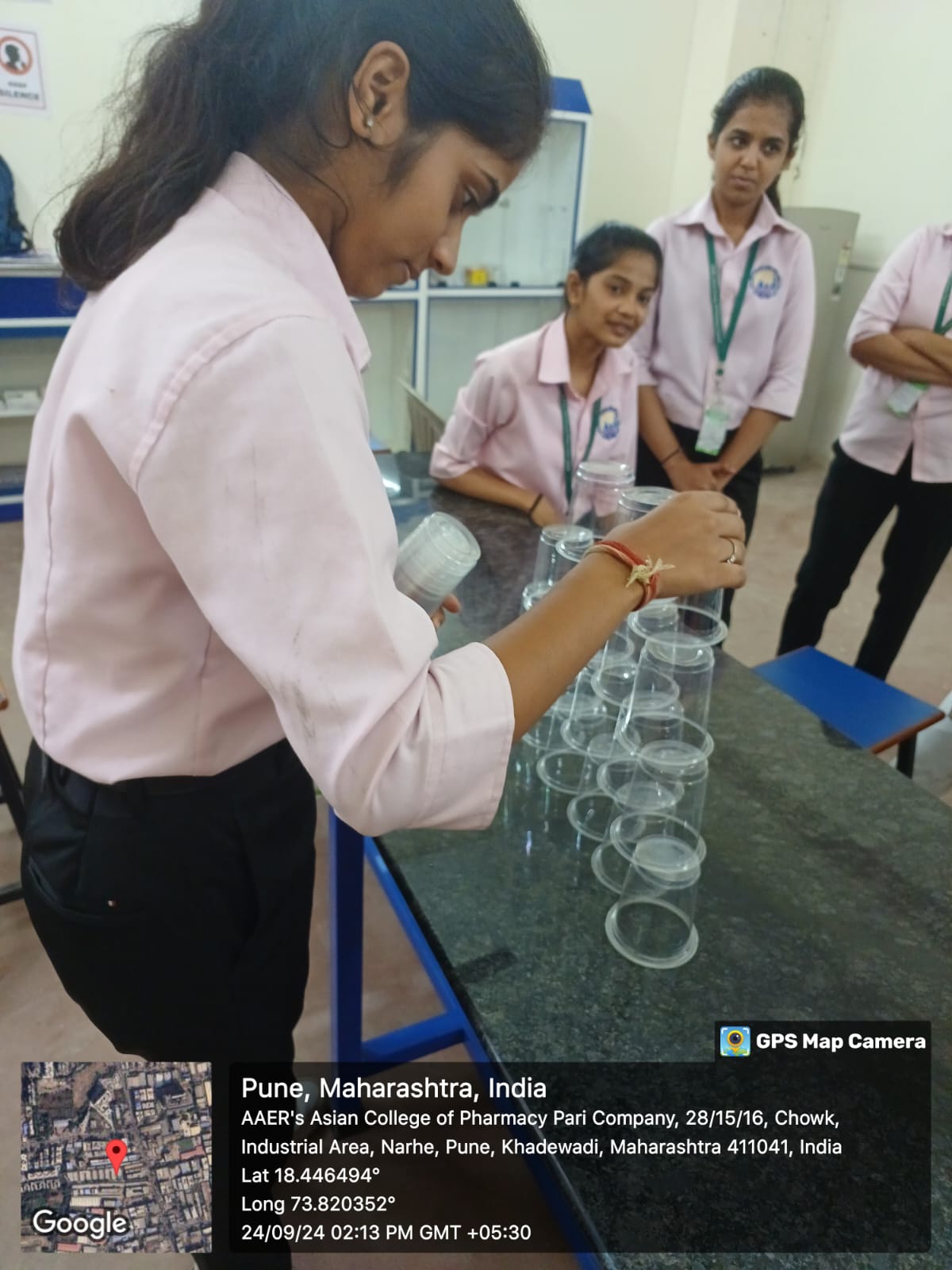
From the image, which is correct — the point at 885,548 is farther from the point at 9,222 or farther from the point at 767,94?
the point at 9,222

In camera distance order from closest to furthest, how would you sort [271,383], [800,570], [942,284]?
[271,383]
[942,284]
[800,570]

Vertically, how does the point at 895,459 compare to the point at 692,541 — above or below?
below

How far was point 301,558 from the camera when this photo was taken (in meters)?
0.45

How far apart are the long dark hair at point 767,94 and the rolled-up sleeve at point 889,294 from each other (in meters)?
0.39

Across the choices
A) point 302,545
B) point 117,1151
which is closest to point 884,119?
point 302,545

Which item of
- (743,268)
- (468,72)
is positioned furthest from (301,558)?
(743,268)

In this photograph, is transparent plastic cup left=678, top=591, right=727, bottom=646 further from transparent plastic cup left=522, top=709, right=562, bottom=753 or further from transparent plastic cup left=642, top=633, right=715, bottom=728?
transparent plastic cup left=522, top=709, right=562, bottom=753

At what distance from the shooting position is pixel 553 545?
1.24 metres

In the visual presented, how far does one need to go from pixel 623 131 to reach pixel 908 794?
14.3 ft

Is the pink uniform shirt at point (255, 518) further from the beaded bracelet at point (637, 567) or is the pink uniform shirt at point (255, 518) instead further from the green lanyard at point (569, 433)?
the green lanyard at point (569, 433)

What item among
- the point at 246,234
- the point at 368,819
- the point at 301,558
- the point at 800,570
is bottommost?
the point at 800,570

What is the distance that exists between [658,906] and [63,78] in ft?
13.1

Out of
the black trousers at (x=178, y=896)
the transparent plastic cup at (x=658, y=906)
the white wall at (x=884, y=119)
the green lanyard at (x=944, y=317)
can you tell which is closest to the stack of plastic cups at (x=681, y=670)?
the transparent plastic cup at (x=658, y=906)

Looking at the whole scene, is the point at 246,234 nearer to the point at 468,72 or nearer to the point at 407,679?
the point at 468,72
